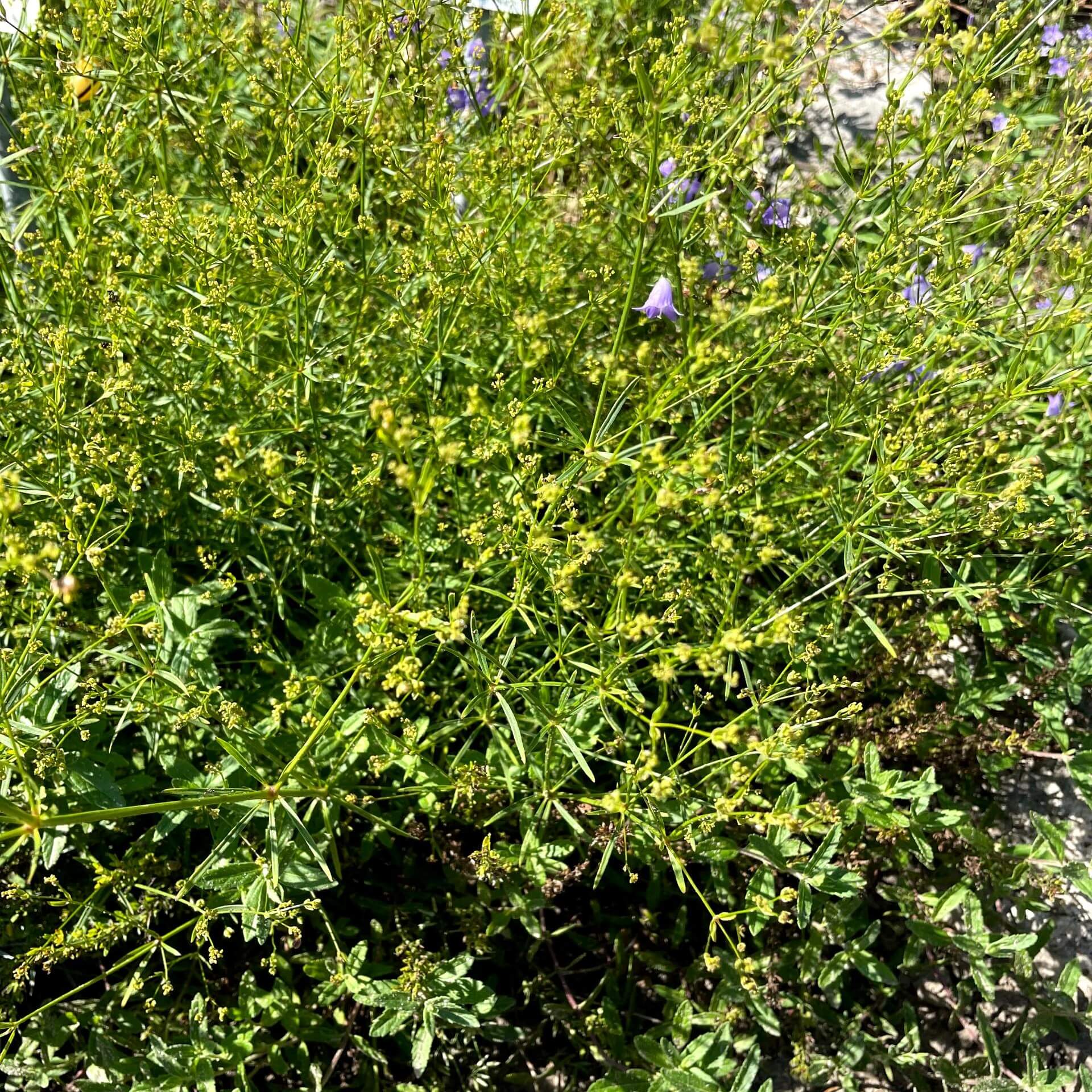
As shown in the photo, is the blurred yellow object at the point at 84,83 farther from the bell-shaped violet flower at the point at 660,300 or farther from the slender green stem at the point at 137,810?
the slender green stem at the point at 137,810

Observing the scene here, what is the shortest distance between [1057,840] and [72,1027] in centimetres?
275

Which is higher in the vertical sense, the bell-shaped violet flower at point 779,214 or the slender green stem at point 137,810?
the slender green stem at point 137,810

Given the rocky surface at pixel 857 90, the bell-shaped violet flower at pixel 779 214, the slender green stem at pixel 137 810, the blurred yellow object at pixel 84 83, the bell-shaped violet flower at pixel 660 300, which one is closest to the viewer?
the slender green stem at pixel 137 810

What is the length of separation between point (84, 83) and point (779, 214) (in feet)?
6.94

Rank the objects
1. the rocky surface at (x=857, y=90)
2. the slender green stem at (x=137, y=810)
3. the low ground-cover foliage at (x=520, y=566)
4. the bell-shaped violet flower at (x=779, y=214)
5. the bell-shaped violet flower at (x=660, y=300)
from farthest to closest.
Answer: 1. the rocky surface at (x=857, y=90)
2. the bell-shaped violet flower at (x=779, y=214)
3. the bell-shaped violet flower at (x=660, y=300)
4. the low ground-cover foliage at (x=520, y=566)
5. the slender green stem at (x=137, y=810)

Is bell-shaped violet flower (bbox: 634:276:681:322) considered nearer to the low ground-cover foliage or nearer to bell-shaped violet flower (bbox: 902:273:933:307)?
the low ground-cover foliage

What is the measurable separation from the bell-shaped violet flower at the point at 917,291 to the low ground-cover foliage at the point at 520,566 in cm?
7

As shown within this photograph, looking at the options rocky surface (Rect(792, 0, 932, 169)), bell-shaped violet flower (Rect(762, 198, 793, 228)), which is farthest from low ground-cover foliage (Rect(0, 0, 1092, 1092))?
rocky surface (Rect(792, 0, 932, 169))

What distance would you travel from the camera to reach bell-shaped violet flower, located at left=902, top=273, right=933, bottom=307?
2812 mm

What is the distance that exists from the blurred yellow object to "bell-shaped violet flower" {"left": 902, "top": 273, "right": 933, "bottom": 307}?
218 centimetres

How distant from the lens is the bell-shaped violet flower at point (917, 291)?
9.23 ft

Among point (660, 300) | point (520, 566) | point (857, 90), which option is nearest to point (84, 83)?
point (660, 300)

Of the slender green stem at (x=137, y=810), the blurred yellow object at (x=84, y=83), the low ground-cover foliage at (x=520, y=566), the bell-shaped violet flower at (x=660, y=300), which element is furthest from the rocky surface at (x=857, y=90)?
the slender green stem at (x=137, y=810)

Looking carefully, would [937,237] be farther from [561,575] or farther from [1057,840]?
[1057,840]
